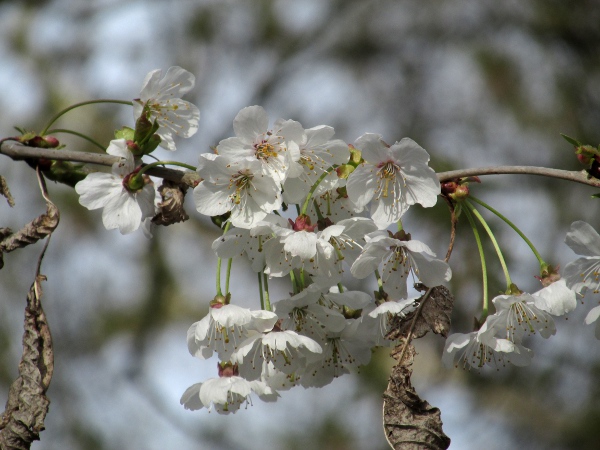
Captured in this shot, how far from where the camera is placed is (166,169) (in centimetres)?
180

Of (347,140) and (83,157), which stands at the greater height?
(347,140)

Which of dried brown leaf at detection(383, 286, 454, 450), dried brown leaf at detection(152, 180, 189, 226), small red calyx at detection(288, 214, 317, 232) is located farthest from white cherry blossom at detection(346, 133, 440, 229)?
dried brown leaf at detection(152, 180, 189, 226)

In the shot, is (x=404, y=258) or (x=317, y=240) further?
(x=404, y=258)

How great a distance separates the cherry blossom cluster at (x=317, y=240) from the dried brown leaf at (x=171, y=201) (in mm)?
62

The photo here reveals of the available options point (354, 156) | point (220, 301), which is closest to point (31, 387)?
point (220, 301)

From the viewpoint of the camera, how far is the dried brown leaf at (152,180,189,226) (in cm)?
A: 179

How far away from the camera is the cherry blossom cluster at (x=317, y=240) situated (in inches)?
63.9

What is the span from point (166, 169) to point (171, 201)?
9 cm

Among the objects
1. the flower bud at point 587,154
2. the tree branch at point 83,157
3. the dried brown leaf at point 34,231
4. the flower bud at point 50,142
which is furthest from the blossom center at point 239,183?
the flower bud at point 587,154

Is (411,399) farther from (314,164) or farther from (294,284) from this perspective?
(314,164)

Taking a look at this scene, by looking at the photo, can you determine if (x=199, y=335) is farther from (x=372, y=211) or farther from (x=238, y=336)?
(x=372, y=211)

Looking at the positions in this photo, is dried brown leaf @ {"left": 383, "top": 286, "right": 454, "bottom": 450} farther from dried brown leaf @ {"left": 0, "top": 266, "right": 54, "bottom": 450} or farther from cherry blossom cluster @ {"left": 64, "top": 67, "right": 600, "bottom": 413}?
dried brown leaf @ {"left": 0, "top": 266, "right": 54, "bottom": 450}

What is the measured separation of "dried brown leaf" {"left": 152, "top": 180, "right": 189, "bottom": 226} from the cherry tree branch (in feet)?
0.10

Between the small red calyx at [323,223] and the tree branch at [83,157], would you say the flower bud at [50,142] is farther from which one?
the small red calyx at [323,223]
